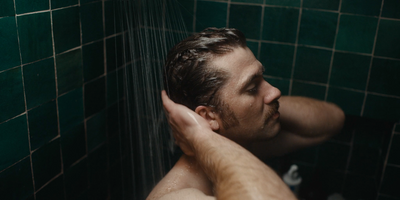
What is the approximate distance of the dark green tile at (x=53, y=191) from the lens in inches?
51.3

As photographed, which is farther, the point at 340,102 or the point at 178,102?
the point at 340,102

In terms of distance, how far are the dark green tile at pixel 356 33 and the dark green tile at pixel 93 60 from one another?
1021 millimetres

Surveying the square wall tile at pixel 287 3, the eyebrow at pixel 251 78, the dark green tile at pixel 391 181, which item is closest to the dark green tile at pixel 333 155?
the dark green tile at pixel 391 181

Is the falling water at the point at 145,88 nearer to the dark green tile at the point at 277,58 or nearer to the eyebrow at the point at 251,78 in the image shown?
the dark green tile at the point at 277,58

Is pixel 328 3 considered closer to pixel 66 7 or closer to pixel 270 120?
pixel 270 120

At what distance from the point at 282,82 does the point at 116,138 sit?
85cm

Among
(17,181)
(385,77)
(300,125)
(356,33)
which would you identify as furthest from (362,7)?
(17,181)

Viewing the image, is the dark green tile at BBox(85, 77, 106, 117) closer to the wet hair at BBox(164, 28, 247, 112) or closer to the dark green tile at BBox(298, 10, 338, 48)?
the wet hair at BBox(164, 28, 247, 112)

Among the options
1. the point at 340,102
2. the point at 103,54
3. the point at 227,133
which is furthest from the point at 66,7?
the point at 340,102

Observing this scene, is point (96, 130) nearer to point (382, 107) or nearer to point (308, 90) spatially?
point (308, 90)

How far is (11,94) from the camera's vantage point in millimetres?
1091

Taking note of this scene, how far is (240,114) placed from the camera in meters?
1.12

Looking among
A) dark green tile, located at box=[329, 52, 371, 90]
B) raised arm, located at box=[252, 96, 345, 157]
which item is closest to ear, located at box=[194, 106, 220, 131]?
raised arm, located at box=[252, 96, 345, 157]

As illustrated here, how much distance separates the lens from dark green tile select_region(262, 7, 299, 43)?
5.20 ft
